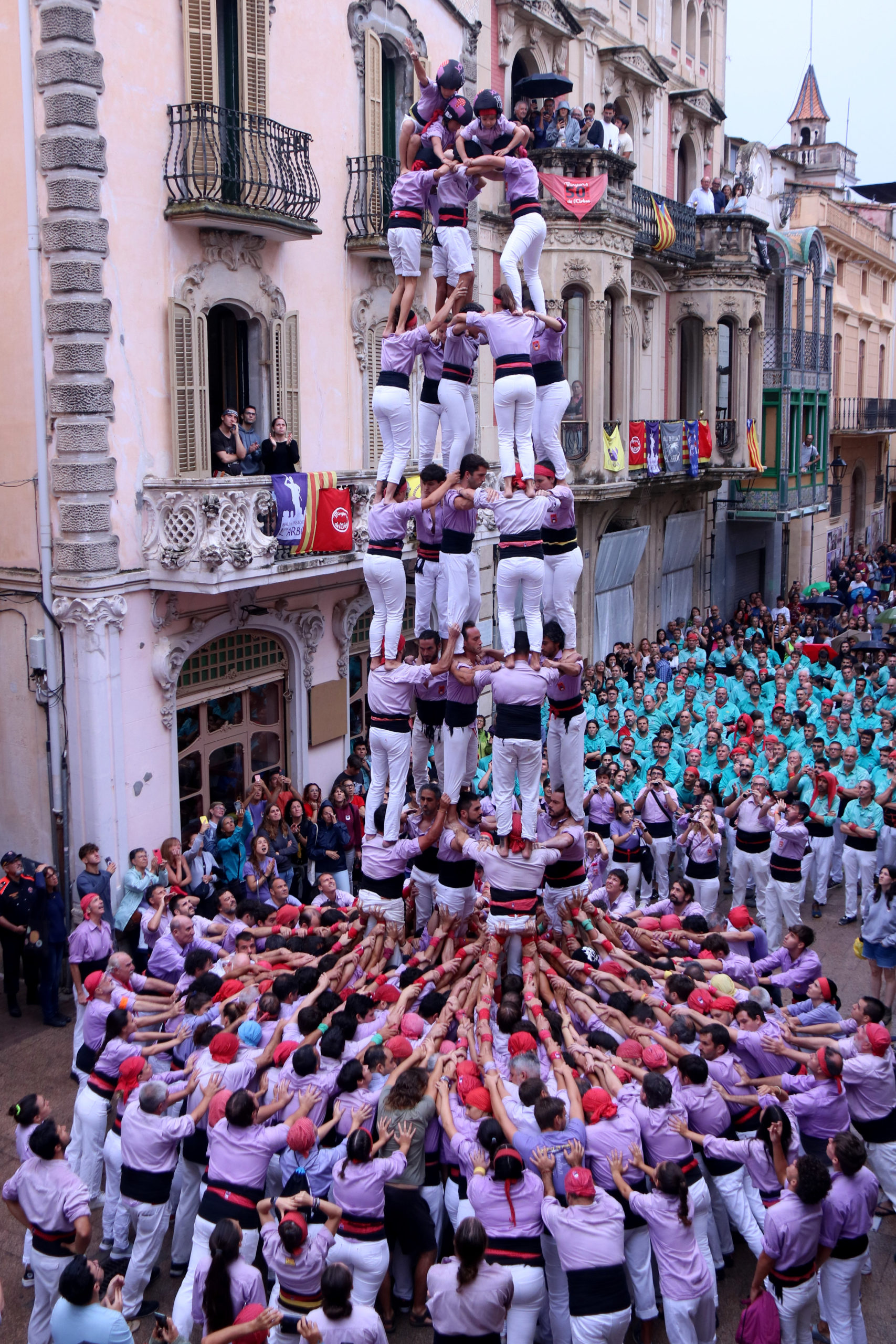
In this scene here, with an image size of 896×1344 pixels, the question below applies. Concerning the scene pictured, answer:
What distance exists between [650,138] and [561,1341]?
1034 inches

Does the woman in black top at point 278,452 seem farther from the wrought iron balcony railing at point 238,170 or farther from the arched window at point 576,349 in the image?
the arched window at point 576,349

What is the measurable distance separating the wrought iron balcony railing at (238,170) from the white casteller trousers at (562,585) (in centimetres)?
638

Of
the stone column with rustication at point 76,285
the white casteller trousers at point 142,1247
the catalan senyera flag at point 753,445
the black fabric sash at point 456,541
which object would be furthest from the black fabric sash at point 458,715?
the catalan senyera flag at point 753,445

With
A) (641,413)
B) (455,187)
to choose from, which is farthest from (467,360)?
(641,413)

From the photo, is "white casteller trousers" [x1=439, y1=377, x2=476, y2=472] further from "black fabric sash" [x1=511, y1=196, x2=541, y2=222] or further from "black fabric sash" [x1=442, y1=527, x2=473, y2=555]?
"black fabric sash" [x1=511, y1=196, x2=541, y2=222]

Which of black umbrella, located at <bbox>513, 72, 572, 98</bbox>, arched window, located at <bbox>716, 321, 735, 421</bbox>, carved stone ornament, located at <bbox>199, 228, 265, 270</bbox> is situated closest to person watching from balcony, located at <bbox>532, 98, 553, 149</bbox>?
black umbrella, located at <bbox>513, 72, 572, 98</bbox>

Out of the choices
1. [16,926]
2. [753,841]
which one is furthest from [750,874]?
[16,926]

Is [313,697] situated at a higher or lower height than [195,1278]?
higher

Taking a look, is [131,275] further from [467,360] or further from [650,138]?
[650,138]

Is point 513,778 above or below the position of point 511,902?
above

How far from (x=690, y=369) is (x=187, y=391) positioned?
18.1m

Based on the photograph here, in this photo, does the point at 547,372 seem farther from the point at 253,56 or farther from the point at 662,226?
the point at 662,226

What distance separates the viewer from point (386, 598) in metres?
11.2

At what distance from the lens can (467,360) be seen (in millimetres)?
11227
